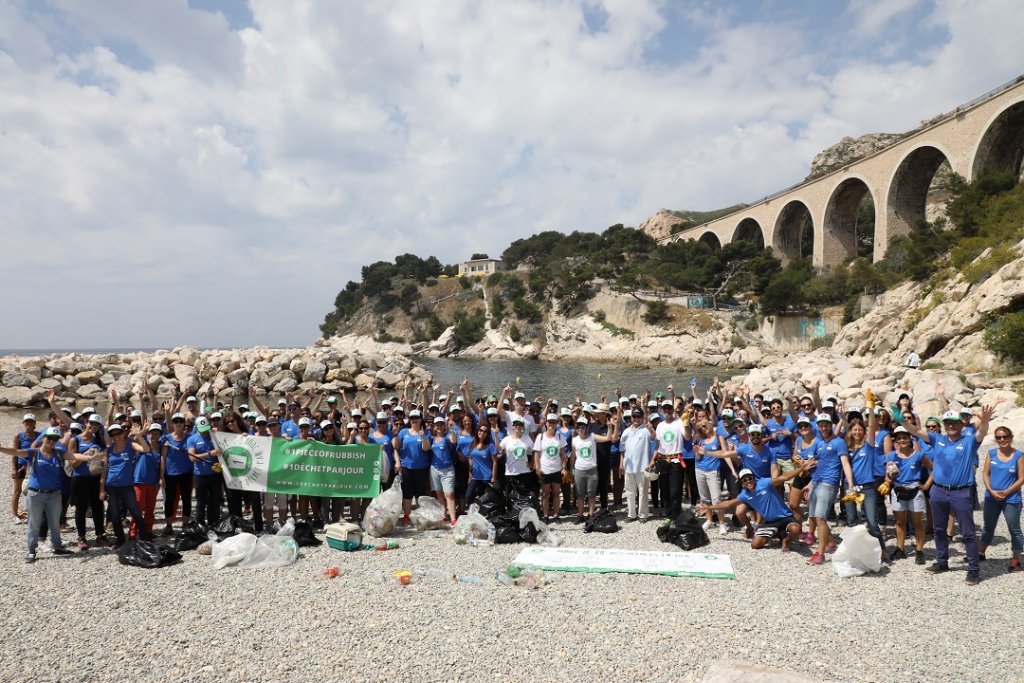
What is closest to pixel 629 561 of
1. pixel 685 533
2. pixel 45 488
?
pixel 685 533

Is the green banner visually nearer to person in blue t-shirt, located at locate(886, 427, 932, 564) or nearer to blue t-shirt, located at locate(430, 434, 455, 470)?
blue t-shirt, located at locate(430, 434, 455, 470)

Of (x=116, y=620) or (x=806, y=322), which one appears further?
(x=806, y=322)

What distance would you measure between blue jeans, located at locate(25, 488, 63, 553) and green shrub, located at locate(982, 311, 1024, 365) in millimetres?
27633

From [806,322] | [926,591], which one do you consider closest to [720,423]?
[926,591]

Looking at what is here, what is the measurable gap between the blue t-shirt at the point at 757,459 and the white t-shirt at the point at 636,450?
1.61m

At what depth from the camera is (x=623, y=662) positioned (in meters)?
5.56

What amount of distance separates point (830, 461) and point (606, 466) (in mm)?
3923

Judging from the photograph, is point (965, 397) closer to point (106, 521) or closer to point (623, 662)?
point (623, 662)

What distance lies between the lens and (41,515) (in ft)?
26.8

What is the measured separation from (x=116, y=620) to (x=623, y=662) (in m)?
5.43

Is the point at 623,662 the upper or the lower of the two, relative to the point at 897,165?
lower

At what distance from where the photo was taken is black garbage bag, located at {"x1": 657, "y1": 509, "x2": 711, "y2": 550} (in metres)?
8.80

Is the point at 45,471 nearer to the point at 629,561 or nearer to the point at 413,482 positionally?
the point at 413,482

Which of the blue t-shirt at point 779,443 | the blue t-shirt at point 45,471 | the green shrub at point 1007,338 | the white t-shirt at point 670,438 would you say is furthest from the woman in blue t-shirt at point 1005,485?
the green shrub at point 1007,338
